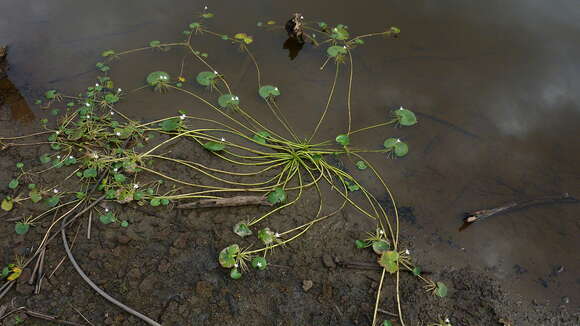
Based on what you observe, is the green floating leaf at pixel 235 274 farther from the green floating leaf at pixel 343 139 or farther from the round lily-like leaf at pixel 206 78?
the round lily-like leaf at pixel 206 78

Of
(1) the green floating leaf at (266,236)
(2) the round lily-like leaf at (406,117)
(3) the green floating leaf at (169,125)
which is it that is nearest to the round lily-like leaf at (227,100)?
(3) the green floating leaf at (169,125)

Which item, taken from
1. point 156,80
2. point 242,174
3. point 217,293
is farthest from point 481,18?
point 217,293

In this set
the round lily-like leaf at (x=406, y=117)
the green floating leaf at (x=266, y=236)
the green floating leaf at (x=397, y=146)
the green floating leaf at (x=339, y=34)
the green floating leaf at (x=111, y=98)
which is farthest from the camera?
the green floating leaf at (x=339, y=34)

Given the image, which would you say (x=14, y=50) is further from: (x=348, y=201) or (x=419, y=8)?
(x=419, y=8)

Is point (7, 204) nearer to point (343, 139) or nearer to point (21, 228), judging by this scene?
point (21, 228)

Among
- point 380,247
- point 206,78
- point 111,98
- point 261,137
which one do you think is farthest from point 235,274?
point 111,98

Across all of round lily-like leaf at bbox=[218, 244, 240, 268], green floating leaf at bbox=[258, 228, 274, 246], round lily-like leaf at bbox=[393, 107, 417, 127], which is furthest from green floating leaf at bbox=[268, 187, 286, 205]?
round lily-like leaf at bbox=[393, 107, 417, 127]
